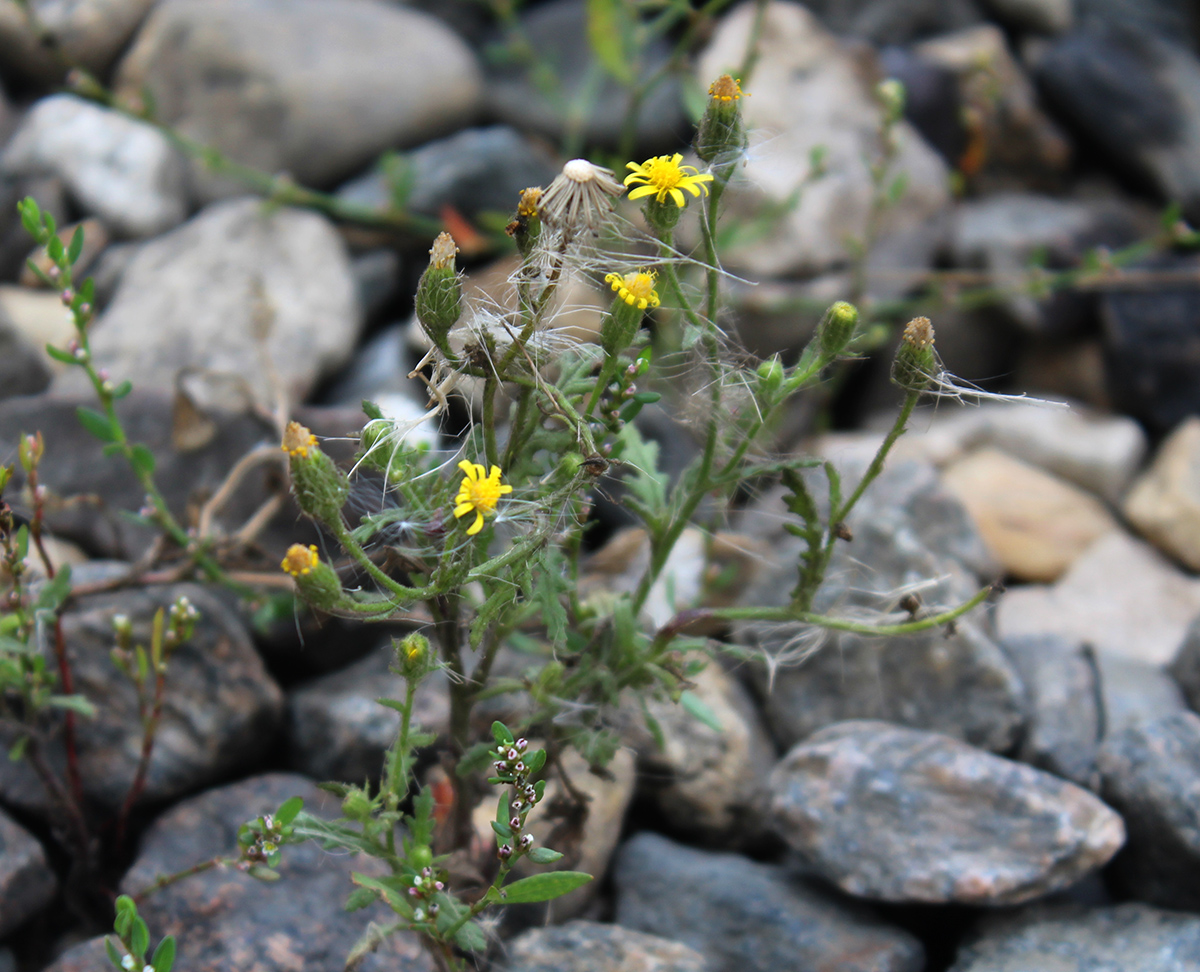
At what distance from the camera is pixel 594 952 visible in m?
1.96

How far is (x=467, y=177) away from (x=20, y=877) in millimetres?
2745

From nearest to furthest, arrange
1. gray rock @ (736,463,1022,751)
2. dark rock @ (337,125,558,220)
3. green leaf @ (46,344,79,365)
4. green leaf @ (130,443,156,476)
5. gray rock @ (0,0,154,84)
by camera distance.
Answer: green leaf @ (46,344,79,365) < green leaf @ (130,443,156,476) < gray rock @ (736,463,1022,751) < dark rock @ (337,125,558,220) < gray rock @ (0,0,154,84)

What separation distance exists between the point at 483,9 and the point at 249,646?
358 cm

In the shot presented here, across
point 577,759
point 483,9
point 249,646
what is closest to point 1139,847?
point 577,759

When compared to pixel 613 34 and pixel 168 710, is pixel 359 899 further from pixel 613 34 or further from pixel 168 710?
pixel 613 34

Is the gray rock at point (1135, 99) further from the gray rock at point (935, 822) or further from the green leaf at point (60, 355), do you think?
the green leaf at point (60, 355)

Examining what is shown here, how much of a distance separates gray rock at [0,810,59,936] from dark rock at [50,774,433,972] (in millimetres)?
171

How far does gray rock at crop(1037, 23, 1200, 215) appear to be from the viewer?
14.1 ft

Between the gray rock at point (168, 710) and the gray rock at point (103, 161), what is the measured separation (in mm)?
2031

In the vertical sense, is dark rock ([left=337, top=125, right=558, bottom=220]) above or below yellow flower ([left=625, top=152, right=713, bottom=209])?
below

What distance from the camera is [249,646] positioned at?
8.07 ft

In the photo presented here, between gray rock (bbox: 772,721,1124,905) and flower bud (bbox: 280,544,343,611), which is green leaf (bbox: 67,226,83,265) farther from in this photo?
gray rock (bbox: 772,721,1124,905)

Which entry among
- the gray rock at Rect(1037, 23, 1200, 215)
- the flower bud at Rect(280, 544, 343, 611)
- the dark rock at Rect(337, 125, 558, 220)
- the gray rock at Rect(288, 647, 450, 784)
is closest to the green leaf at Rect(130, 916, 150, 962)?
A: the flower bud at Rect(280, 544, 343, 611)

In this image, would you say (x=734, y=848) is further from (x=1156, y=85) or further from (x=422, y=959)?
(x=1156, y=85)
